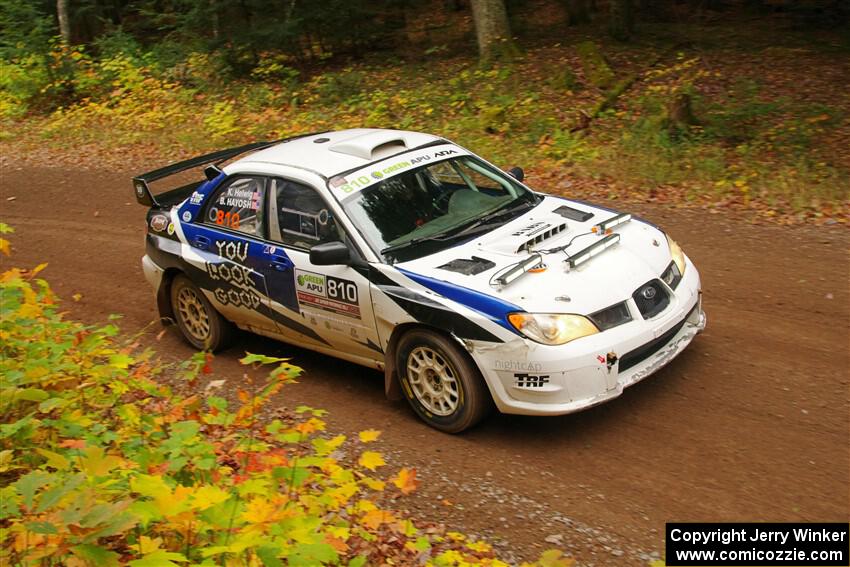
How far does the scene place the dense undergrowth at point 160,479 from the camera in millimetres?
3441

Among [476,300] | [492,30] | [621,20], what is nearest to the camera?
[476,300]

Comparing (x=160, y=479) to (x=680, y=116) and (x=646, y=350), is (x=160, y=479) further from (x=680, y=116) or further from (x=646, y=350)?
(x=680, y=116)

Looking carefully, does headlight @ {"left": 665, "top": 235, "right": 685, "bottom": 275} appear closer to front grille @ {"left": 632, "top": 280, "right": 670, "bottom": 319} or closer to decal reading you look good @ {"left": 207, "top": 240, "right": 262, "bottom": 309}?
front grille @ {"left": 632, "top": 280, "right": 670, "bottom": 319}

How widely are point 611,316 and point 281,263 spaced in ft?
8.90

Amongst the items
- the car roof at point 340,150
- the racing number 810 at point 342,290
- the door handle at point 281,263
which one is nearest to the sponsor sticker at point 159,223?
the car roof at point 340,150

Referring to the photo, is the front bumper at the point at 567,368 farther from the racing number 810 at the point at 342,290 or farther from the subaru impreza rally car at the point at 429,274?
the racing number 810 at the point at 342,290

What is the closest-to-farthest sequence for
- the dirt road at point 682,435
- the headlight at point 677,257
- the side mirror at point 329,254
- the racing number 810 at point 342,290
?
the dirt road at point 682,435 < the side mirror at point 329,254 < the racing number 810 at point 342,290 < the headlight at point 677,257

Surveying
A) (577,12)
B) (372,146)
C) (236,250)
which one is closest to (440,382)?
(372,146)

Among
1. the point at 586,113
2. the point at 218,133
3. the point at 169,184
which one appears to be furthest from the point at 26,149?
the point at 586,113

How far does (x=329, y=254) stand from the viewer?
6.14 m

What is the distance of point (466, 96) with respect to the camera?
Result: 15141 millimetres

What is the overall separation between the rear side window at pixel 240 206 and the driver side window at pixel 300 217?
0.57 feet

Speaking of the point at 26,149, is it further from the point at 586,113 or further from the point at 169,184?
the point at 586,113

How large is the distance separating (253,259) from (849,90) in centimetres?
1007
